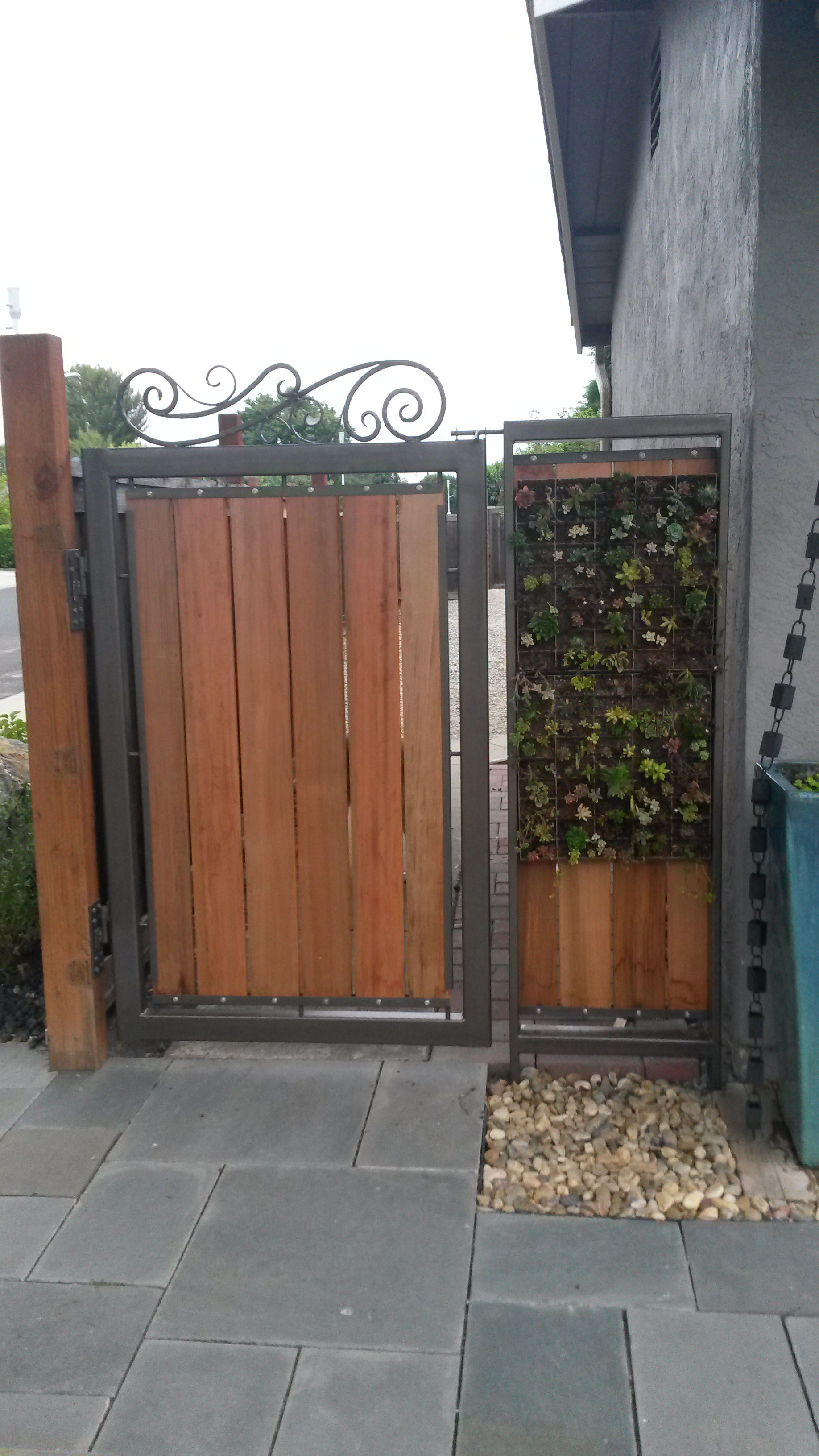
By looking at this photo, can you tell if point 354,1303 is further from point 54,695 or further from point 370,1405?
point 54,695

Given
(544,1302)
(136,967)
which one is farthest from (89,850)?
(544,1302)

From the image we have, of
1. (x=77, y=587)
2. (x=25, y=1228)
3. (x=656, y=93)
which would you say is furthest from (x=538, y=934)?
(x=656, y=93)

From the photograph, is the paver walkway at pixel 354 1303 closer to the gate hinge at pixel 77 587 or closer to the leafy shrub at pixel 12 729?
the gate hinge at pixel 77 587

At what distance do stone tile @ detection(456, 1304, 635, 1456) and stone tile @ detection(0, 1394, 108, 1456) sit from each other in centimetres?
73

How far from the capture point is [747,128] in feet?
10.6

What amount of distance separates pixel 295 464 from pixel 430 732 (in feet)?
3.03

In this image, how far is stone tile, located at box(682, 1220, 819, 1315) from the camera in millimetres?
2604

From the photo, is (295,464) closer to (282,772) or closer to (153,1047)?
(282,772)

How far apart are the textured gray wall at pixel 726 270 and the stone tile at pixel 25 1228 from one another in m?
2.05

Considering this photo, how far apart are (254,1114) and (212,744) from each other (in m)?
1.16

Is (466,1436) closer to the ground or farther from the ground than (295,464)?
closer to the ground

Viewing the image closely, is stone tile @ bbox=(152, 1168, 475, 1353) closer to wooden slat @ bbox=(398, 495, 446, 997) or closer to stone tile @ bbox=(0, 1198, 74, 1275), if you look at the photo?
stone tile @ bbox=(0, 1198, 74, 1275)

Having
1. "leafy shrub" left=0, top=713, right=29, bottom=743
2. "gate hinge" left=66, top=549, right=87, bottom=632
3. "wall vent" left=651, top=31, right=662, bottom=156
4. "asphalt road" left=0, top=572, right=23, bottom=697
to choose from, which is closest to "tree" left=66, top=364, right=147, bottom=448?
"asphalt road" left=0, top=572, right=23, bottom=697

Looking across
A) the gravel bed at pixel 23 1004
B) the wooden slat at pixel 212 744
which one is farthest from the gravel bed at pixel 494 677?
the gravel bed at pixel 23 1004
